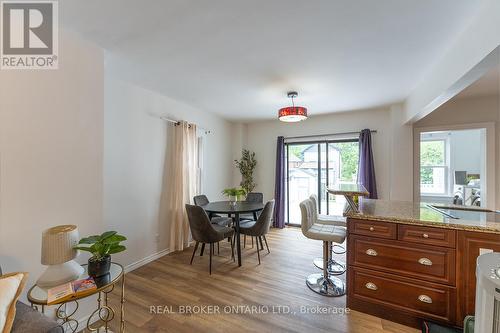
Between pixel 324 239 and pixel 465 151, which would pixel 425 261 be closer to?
pixel 324 239

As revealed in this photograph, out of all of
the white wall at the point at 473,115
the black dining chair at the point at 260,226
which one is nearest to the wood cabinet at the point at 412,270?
the black dining chair at the point at 260,226

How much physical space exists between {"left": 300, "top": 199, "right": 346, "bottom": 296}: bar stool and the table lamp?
2.03 metres

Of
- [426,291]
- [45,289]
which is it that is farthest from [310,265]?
[45,289]

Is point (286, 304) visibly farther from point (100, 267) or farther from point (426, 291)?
point (100, 267)

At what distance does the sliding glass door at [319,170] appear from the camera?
4.54m

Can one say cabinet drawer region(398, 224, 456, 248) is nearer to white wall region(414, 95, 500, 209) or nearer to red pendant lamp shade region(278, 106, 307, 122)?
red pendant lamp shade region(278, 106, 307, 122)

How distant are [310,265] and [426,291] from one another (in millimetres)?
1414

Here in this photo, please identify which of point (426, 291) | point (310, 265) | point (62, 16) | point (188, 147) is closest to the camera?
point (62, 16)

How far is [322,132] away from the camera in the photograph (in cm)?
465

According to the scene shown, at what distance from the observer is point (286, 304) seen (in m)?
2.18

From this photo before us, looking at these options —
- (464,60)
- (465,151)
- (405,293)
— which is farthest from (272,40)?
(465,151)

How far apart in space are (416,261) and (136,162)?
3354mm

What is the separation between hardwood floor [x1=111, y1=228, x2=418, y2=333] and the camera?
74.0 inches

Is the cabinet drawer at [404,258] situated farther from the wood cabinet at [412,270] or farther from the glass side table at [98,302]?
the glass side table at [98,302]
